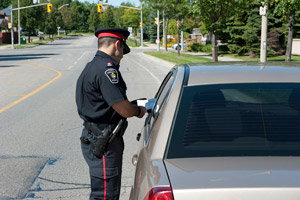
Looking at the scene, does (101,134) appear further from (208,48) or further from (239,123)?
(208,48)

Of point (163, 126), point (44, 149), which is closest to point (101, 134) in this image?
point (163, 126)

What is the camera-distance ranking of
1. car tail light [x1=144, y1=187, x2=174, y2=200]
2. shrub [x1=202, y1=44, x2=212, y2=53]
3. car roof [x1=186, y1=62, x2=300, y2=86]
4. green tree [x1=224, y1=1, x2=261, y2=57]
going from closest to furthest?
1. car tail light [x1=144, y1=187, x2=174, y2=200]
2. car roof [x1=186, y1=62, x2=300, y2=86]
3. green tree [x1=224, y1=1, x2=261, y2=57]
4. shrub [x1=202, y1=44, x2=212, y2=53]

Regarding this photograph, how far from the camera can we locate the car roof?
2.86 metres

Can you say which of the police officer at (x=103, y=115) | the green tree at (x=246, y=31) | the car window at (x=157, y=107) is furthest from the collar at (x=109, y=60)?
the green tree at (x=246, y=31)

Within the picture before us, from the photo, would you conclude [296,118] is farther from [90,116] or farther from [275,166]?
[90,116]

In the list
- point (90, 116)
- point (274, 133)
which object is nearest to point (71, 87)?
point (90, 116)

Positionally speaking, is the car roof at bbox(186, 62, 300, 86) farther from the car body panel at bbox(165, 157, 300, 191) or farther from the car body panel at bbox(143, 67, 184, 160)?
the car body panel at bbox(165, 157, 300, 191)

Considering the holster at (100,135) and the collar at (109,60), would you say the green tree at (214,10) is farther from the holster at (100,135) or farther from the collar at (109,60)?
the holster at (100,135)

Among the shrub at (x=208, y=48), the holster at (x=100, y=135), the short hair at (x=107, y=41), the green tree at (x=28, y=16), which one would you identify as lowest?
the shrub at (x=208, y=48)

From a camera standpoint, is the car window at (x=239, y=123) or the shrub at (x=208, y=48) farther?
the shrub at (x=208, y=48)

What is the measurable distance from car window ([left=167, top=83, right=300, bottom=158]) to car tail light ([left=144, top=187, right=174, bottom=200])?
326mm

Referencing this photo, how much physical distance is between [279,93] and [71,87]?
13.6 m

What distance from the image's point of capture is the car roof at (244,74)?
2.86 metres

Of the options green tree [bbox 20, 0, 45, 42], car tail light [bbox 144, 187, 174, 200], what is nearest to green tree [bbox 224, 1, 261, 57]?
car tail light [bbox 144, 187, 174, 200]
